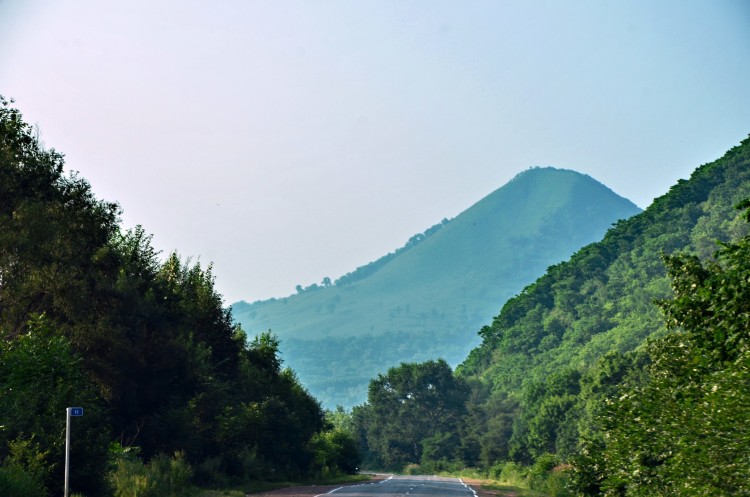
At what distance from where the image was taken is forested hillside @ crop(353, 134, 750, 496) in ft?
58.1

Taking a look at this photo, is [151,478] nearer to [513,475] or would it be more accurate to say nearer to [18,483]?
[18,483]

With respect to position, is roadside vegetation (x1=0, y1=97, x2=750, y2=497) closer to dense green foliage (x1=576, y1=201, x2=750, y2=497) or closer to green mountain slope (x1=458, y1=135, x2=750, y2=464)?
dense green foliage (x1=576, y1=201, x2=750, y2=497)

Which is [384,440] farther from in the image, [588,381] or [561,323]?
[588,381]

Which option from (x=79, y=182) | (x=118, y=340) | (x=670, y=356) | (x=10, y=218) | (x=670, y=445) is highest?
(x=79, y=182)

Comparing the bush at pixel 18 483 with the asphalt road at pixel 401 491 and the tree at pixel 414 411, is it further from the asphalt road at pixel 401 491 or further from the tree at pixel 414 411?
the tree at pixel 414 411

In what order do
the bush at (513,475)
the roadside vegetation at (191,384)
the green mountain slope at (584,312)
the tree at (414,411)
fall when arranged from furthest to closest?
1. the tree at (414,411)
2. the green mountain slope at (584,312)
3. the bush at (513,475)
4. the roadside vegetation at (191,384)

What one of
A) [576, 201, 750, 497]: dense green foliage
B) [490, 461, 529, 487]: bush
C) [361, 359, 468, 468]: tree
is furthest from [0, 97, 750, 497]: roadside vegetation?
[361, 359, 468, 468]: tree

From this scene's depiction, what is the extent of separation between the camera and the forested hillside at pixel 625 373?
17703 millimetres

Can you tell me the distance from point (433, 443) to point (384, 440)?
13.2 meters

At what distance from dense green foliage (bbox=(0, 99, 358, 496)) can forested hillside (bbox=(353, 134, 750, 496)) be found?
15.5 m

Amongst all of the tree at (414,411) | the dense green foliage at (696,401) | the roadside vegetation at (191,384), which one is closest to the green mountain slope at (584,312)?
the tree at (414,411)

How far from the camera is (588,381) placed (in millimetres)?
93188

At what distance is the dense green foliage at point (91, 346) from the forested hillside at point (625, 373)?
1550cm

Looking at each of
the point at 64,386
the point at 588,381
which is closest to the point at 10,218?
the point at 64,386
